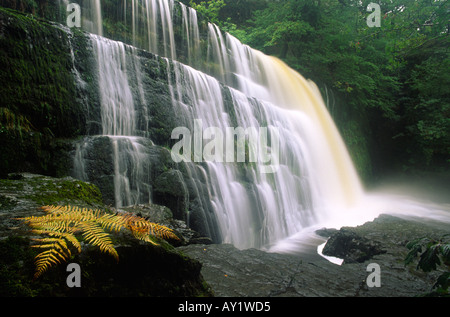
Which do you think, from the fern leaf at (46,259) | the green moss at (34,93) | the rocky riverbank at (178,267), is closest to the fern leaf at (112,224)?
the rocky riverbank at (178,267)

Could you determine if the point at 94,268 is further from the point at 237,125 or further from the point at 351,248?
the point at 237,125

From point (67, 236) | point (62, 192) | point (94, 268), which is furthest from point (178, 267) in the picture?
point (62, 192)

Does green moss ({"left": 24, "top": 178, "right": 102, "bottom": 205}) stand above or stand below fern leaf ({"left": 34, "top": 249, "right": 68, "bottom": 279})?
above

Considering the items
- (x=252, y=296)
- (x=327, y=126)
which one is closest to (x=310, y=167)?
(x=327, y=126)

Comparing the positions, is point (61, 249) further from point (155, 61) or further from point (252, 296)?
point (155, 61)

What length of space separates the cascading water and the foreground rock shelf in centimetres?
200

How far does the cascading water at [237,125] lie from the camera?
520 cm

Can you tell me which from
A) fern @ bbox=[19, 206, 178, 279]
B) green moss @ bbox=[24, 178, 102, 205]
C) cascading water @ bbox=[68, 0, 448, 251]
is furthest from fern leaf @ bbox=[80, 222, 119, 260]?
cascading water @ bbox=[68, 0, 448, 251]

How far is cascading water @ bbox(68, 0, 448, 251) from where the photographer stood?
5199 millimetres

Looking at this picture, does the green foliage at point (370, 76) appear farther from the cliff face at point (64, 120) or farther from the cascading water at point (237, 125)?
the cliff face at point (64, 120)

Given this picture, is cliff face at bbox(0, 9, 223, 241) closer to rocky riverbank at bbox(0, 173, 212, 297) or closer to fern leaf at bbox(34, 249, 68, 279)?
rocky riverbank at bbox(0, 173, 212, 297)

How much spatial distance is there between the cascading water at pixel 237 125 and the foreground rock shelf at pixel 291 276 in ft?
6.57

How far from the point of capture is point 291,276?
2811mm

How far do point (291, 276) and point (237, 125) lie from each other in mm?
5386
